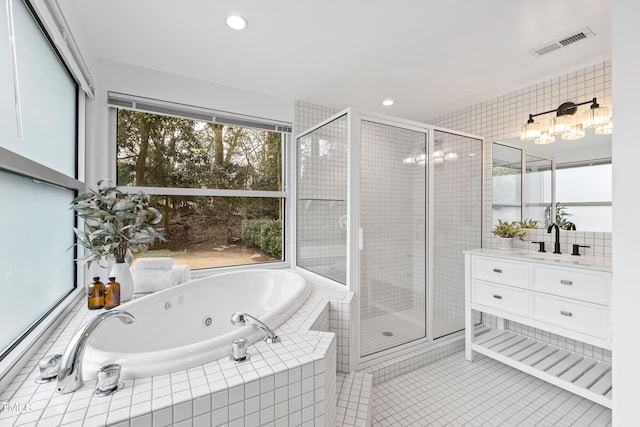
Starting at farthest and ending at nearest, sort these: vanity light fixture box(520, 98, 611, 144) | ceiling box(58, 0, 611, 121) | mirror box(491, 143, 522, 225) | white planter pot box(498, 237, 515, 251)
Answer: mirror box(491, 143, 522, 225) → white planter pot box(498, 237, 515, 251) → vanity light fixture box(520, 98, 611, 144) → ceiling box(58, 0, 611, 121)

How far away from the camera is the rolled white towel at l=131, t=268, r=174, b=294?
1977 millimetres

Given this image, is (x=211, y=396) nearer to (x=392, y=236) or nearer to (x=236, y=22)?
(x=392, y=236)

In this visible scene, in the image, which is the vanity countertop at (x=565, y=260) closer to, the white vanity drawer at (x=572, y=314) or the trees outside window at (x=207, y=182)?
the white vanity drawer at (x=572, y=314)

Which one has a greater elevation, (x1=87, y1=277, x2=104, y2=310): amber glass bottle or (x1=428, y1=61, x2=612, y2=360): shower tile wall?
(x1=428, y1=61, x2=612, y2=360): shower tile wall

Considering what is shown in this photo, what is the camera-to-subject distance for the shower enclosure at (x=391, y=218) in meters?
2.18

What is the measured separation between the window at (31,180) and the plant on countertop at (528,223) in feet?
11.0

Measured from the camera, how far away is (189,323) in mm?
1966

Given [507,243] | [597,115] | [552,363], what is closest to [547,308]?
[552,363]

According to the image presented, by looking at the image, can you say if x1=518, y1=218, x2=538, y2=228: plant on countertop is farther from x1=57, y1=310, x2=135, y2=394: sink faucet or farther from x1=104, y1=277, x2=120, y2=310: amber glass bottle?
x1=104, y1=277, x2=120, y2=310: amber glass bottle

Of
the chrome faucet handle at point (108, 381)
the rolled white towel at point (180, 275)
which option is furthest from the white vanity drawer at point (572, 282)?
the rolled white towel at point (180, 275)

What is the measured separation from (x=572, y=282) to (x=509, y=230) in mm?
778

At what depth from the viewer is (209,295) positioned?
2146 millimetres

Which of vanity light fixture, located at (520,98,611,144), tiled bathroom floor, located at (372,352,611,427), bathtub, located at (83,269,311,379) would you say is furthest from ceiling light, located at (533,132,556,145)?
bathtub, located at (83,269,311,379)

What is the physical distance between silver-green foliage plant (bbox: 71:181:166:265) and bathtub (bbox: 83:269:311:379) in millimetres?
355
